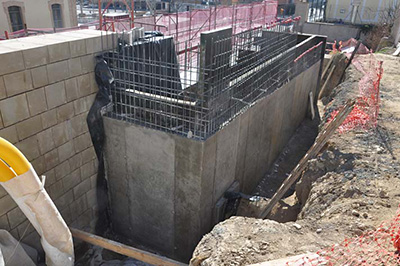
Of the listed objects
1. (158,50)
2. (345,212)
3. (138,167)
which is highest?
(158,50)

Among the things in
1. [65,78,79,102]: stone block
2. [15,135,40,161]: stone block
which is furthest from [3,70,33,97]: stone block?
[15,135,40,161]: stone block

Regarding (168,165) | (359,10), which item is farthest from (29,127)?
(359,10)

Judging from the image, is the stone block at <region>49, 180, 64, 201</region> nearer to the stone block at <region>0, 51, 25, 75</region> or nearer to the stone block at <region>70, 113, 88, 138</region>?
the stone block at <region>70, 113, 88, 138</region>

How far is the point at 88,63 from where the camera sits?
255 inches

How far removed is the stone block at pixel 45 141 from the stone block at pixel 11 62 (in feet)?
4.02

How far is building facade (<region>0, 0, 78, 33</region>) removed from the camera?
60.8 ft

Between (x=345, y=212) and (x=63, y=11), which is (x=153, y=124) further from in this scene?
(x=63, y=11)

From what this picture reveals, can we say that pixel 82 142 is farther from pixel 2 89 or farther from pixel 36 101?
A: pixel 2 89

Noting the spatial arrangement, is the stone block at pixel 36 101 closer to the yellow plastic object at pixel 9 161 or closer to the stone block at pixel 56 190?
the yellow plastic object at pixel 9 161

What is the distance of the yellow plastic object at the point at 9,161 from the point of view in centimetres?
454

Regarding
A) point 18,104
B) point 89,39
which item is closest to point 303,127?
point 89,39

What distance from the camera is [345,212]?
5082mm

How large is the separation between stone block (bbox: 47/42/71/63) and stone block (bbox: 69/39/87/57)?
9 centimetres

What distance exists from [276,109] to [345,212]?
5155 millimetres
